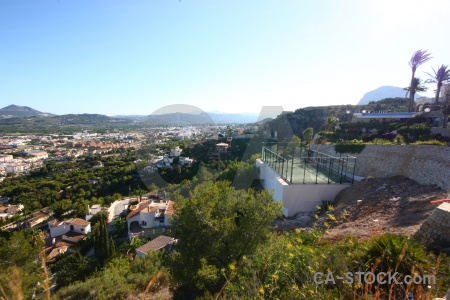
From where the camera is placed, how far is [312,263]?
262 cm

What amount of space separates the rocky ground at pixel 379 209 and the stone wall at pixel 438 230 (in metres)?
0.64

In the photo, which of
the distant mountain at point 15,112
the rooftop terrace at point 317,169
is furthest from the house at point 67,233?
the distant mountain at point 15,112

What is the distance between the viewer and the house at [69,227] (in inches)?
761

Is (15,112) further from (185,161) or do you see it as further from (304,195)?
(304,195)

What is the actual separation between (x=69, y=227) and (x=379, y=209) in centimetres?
2328

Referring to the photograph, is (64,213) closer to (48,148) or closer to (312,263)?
(312,263)

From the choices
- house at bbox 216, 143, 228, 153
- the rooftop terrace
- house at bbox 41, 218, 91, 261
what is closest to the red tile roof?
→ the rooftop terrace

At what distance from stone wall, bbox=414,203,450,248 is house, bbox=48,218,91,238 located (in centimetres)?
2282

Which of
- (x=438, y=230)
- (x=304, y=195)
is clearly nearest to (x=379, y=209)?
(x=304, y=195)

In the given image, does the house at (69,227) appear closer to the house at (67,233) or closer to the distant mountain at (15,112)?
the house at (67,233)

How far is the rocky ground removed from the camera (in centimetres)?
463

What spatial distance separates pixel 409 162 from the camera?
720cm

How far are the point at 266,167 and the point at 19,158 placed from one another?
6563 cm

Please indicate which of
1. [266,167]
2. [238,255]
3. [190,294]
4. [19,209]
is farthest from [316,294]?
[19,209]
